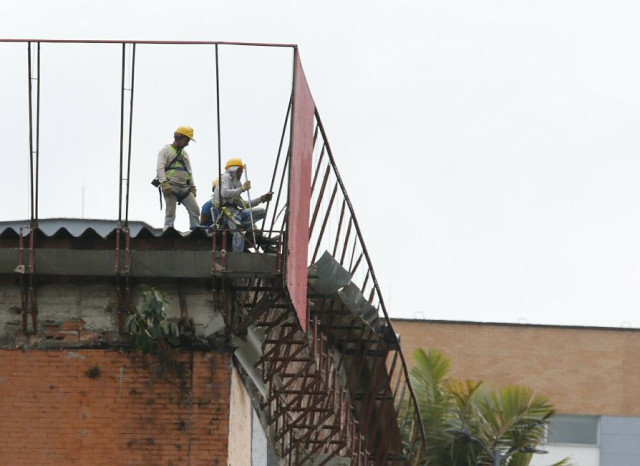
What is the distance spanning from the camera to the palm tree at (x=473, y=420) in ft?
138

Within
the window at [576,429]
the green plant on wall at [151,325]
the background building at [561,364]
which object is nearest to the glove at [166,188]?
the green plant on wall at [151,325]

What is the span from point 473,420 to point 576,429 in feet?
63.9

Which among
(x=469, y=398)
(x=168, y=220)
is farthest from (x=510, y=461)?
(x=168, y=220)

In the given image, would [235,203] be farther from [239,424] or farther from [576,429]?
[576,429]

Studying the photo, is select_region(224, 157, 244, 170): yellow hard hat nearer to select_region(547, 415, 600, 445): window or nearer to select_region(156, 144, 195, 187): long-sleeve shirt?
select_region(156, 144, 195, 187): long-sleeve shirt

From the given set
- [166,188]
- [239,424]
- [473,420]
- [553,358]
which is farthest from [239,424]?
[553,358]

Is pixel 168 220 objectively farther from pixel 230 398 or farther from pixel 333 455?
pixel 333 455

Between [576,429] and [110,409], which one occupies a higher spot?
[110,409]

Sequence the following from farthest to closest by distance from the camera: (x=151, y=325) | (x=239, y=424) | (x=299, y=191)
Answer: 1. (x=239, y=424)
2. (x=299, y=191)
3. (x=151, y=325)

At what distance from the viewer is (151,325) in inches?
824

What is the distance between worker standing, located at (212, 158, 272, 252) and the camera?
2127 cm

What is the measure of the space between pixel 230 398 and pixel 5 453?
8.16ft

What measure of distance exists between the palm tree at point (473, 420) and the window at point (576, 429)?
59.5ft

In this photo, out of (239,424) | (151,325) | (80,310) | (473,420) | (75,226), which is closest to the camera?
(151,325)
